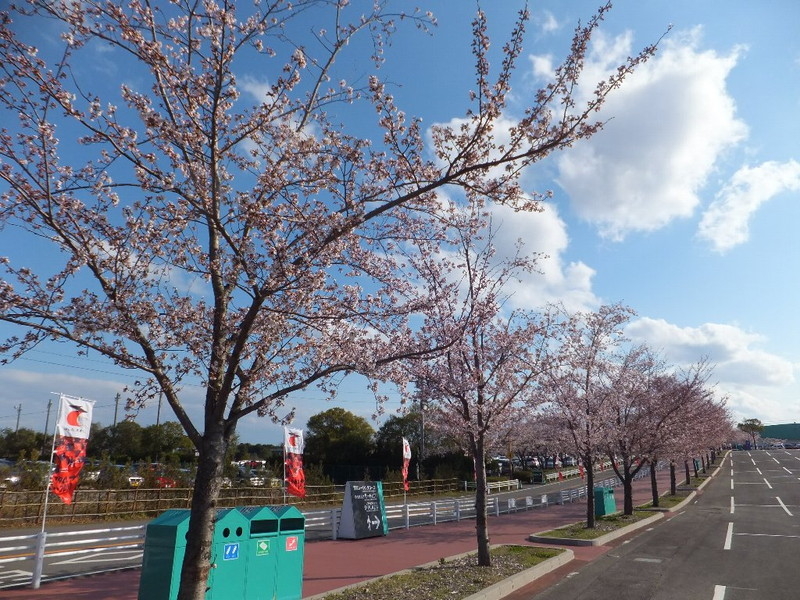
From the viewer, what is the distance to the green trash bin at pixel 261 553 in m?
8.46

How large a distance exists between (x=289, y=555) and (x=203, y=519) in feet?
13.5

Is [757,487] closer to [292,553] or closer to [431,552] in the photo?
[431,552]

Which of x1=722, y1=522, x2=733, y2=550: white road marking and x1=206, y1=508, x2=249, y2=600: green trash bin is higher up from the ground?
x1=206, y1=508, x2=249, y2=600: green trash bin

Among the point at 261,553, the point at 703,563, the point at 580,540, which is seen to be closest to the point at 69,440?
the point at 261,553

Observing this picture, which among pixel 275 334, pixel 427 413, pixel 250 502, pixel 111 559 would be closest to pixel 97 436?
pixel 250 502

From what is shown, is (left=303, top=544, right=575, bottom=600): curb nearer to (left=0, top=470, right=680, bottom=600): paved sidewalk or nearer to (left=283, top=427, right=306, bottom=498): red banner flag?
(left=0, top=470, right=680, bottom=600): paved sidewalk

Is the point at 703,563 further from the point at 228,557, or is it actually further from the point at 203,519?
the point at 203,519

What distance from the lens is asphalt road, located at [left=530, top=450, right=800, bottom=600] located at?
10609 mm

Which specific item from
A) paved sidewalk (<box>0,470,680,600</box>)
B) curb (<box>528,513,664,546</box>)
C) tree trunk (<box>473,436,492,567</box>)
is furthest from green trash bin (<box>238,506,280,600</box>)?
curb (<box>528,513,664,546</box>)

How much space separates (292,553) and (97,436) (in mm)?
61018

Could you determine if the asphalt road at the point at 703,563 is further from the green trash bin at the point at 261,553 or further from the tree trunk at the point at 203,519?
the tree trunk at the point at 203,519

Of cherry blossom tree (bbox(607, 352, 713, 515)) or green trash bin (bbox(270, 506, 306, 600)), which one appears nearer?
green trash bin (bbox(270, 506, 306, 600))

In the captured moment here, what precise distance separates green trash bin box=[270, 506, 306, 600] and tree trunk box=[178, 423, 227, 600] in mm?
3630

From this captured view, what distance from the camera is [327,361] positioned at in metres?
6.79
